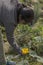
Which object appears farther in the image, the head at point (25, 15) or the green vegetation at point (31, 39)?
the green vegetation at point (31, 39)

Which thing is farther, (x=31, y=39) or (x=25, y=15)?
(x=31, y=39)

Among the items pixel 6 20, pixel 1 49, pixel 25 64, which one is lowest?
pixel 25 64

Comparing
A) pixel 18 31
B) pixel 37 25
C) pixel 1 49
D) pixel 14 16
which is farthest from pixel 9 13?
pixel 37 25

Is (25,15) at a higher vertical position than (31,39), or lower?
higher

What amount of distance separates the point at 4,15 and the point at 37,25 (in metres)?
2.75

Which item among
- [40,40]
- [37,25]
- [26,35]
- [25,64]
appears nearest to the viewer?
[25,64]

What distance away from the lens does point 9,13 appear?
320 cm

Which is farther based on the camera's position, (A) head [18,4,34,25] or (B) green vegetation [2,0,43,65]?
(B) green vegetation [2,0,43,65]

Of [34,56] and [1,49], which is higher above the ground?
[1,49]

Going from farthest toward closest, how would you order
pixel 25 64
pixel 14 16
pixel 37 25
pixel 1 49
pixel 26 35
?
pixel 37 25 → pixel 26 35 → pixel 25 64 → pixel 1 49 → pixel 14 16

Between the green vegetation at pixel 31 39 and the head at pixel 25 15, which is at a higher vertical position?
the head at pixel 25 15

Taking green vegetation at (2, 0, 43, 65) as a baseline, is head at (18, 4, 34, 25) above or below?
above

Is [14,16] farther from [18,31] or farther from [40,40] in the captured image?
[18,31]

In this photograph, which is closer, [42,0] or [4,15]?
[4,15]
